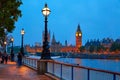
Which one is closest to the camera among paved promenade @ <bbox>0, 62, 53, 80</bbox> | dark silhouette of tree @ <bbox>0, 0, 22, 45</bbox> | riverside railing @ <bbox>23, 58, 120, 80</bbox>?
riverside railing @ <bbox>23, 58, 120, 80</bbox>

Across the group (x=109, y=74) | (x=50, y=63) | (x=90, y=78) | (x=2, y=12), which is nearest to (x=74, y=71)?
(x=90, y=78)

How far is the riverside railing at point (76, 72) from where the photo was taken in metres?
15.6

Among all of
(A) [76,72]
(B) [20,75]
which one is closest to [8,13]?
(B) [20,75]

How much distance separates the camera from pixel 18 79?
27844 mm

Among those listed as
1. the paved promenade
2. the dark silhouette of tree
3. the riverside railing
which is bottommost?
the paved promenade

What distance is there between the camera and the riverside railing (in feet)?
51.1

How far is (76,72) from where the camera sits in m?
21.2

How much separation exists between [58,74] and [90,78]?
30.9 ft

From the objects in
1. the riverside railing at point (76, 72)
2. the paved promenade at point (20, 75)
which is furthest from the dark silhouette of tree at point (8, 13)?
the riverside railing at point (76, 72)

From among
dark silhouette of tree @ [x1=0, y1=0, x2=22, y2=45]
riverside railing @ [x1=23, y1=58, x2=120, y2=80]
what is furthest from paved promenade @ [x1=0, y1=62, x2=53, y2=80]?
dark silhouette of tree @ [x1=0, y1=0, x2=22, y2=45]

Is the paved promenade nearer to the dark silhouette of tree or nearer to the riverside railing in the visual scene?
the riverside railing

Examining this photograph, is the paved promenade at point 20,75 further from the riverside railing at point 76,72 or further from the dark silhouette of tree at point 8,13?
the dark silhouette of tree at point 8,13

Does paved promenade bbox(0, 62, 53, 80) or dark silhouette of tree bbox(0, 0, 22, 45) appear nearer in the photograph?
paved promenade bbox(0, 62, 53, 80)

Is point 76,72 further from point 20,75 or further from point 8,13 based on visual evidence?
point 8,13
